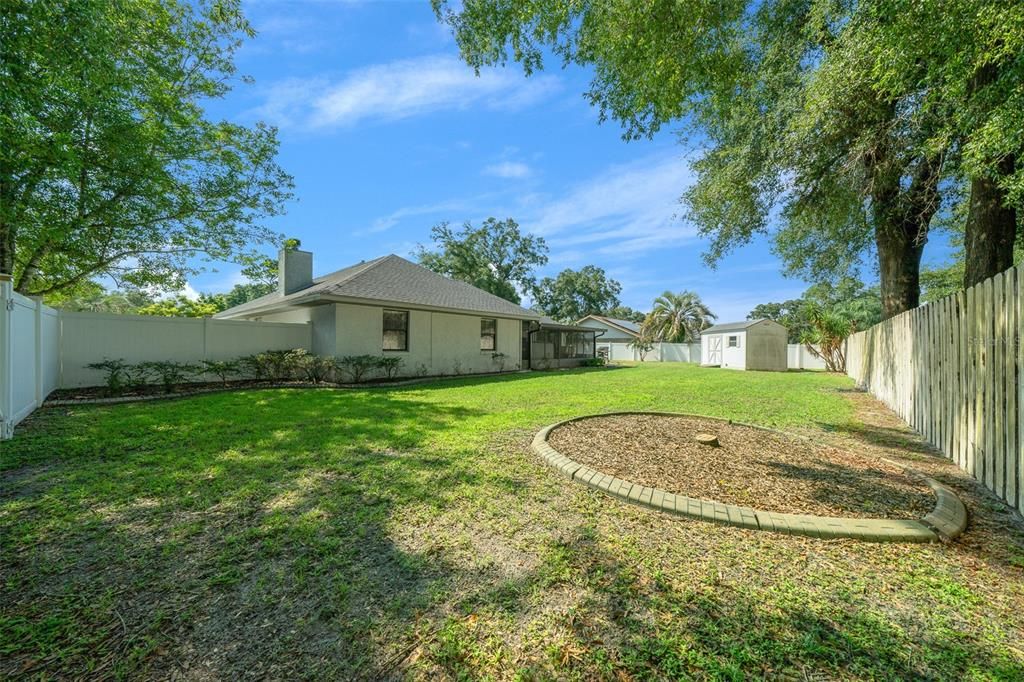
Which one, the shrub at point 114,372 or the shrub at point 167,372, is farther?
the shrub at point 167,372

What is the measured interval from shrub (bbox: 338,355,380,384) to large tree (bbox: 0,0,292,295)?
589 cm

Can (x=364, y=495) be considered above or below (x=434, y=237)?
below

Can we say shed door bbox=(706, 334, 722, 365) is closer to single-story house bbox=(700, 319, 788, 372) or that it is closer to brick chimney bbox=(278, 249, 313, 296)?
single-story house bbox=(700, 319, 788, 372)

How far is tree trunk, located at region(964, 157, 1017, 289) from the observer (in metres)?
6.43

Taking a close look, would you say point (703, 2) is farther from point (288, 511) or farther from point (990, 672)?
point (288, 511)

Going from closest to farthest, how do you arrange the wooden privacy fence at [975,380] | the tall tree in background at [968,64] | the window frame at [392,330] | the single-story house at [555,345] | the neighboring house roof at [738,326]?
Answer: the wooden privacy fence at [975,380] < the tall tree in background at [968,64] < the window frame at [392,330] < the single-story house at [555,345] < the neighboring house roof at [738,326]

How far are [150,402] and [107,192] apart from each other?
5.76m

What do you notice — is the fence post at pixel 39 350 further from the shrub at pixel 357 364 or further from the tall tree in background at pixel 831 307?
the tall tree in background at pixel 831 307

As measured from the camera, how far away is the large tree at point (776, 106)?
4691mm

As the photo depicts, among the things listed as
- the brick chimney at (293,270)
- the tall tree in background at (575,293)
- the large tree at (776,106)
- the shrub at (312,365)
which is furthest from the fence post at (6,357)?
the tall tree in background at (575,293)

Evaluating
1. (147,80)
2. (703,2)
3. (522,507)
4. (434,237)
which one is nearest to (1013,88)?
(703,2)

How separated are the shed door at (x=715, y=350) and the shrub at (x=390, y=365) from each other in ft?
62.1

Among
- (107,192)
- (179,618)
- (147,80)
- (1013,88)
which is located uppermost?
(147,80)

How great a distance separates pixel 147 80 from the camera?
955 centimetres
